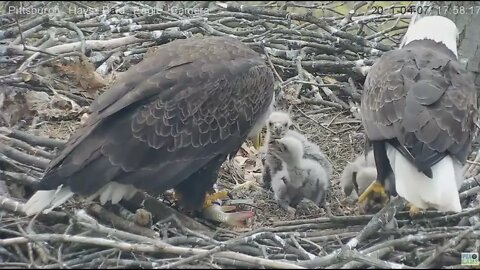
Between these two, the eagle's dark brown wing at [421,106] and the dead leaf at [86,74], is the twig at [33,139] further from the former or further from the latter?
the eagle's dark brown wing at [421,106]

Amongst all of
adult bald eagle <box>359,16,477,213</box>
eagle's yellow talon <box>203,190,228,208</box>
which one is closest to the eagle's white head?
adult bald eagle <box>359,16,477,213</box>

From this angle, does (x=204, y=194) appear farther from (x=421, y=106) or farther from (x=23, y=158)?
(x=421, y=106)

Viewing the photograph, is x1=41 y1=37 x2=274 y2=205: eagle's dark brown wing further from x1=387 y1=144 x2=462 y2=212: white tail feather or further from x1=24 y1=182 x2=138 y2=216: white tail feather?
x1=387 y1=144 x2=462 y2=212: white tail feather

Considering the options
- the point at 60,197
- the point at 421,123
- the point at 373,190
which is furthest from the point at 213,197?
the point at 421,123

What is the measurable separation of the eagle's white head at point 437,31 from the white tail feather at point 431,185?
4.31 feet

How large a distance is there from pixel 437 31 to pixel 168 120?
194cm

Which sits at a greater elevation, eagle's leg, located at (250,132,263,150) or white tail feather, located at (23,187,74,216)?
white tail feather, located at (23,187,74,216)

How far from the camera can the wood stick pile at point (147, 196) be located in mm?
3662

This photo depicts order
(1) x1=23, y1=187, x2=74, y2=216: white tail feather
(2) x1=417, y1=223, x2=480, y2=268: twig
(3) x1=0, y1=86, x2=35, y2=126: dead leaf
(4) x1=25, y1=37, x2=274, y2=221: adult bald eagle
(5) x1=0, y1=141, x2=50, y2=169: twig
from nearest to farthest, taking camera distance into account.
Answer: (2) x1=417, y1=223, x2=480, y2=268: twig, (1) x1=23, y1=187, x2=74, y2=216: white tail feather, (4) x1=25, y1=37, x2=274, y2=221: adult bald eagle, (5) x1=0, y1=141, x2=50, y2=169: twig, (3) x1=0, y1=86, x2=35, y2=126: dead leaf

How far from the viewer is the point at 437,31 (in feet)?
17.4

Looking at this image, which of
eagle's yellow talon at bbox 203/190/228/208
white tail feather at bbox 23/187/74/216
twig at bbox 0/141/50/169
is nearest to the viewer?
white tail feather at bbox 23/187/74/216

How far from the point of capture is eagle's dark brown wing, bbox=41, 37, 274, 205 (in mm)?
4078

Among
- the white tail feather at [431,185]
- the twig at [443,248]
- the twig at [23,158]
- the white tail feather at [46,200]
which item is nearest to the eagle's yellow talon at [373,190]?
the white tail feather at [431,185]

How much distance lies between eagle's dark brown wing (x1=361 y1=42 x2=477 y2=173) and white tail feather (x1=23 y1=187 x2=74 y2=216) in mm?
1562
